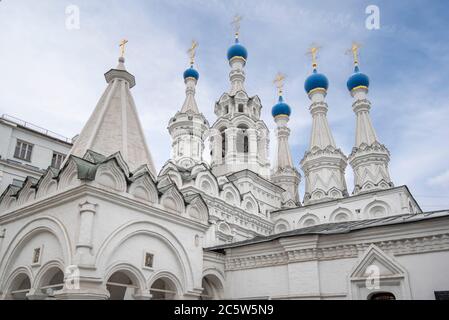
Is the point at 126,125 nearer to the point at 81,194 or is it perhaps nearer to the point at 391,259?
the point at 81,194

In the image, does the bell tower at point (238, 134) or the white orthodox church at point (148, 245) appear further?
the bell tower at point (238, 134)

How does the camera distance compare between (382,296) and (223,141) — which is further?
(223,141)

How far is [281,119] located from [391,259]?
2256 cm

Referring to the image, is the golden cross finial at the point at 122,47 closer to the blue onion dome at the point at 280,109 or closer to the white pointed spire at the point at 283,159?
the white pointed spire at the point at 283,159

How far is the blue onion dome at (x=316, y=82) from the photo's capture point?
2762cm

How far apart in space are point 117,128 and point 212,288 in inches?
222

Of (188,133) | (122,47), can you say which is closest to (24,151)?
(122,47)

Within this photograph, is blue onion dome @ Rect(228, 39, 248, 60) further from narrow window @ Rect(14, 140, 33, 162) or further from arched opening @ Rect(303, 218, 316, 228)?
narrow window @ Rect(14, 140, 33, 162)

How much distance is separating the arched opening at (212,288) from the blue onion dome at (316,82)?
19.3 meters

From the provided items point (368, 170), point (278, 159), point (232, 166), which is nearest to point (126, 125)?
point (232, 166)

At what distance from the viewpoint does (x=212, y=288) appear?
11.9 meters

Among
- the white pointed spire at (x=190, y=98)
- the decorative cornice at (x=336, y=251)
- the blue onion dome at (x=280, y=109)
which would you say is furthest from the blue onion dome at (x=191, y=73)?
the decorative cornice at (x=336, y=251)

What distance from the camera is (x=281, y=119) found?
30.9 metres

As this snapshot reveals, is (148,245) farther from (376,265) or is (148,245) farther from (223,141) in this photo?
(223,141)
